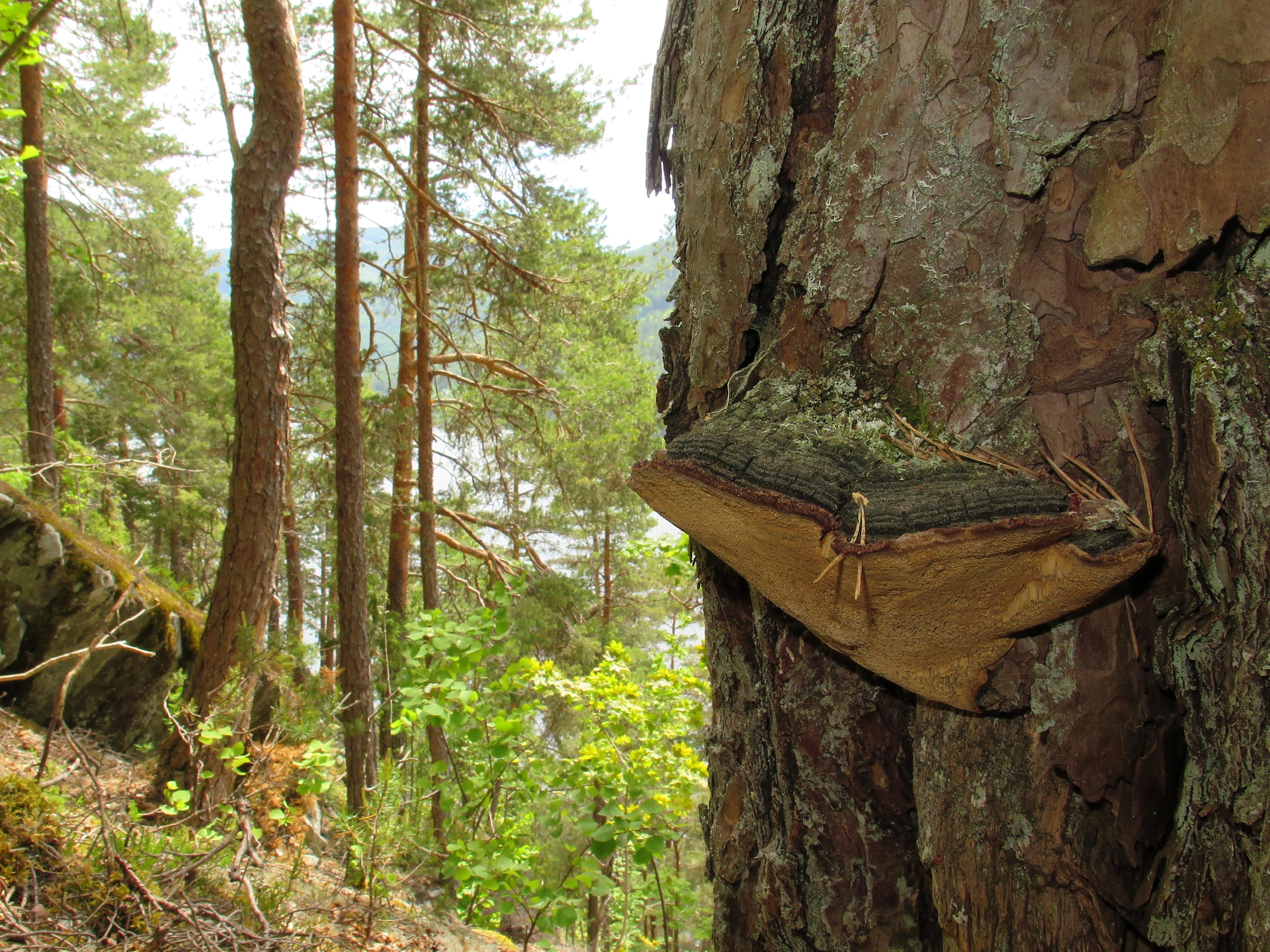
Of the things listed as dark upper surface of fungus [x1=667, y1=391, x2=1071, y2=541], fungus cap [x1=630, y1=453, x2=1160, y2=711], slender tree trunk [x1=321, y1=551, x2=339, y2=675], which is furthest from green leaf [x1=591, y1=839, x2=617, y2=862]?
slender tree trunk [x1=321, y1=551, x2=339, y2=675]

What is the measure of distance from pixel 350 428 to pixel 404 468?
2119 millimetres

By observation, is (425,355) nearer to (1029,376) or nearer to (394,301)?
(394,301)

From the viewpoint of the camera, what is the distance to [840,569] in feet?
2.82

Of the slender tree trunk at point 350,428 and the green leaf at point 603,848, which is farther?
the slender tree trunk at point 350,428

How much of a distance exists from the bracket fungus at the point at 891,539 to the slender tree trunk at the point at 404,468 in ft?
22.3

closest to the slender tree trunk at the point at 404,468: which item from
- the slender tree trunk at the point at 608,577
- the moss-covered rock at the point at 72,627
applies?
the moss-covered rock at the point at 72,627

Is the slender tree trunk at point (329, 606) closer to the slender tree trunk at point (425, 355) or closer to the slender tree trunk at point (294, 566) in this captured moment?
the slender tree trunk at point (294, 566)

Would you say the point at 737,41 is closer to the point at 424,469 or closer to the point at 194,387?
the point at 424,469

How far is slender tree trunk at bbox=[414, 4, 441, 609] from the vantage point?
7.48 metres

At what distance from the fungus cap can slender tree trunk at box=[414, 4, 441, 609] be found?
682 centimetres

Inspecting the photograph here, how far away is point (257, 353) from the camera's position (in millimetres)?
4086

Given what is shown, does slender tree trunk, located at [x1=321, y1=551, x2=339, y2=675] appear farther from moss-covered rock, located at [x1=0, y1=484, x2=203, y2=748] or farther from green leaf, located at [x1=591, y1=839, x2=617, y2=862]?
green leaf, located at [x1=591, y1=839, x2=617, y2=862]

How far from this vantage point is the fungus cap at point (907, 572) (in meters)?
0.80

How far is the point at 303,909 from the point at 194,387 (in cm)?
1325
